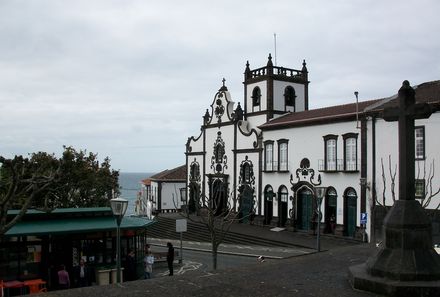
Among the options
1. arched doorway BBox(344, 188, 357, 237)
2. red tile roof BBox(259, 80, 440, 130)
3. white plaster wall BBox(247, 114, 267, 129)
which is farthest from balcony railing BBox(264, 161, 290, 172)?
arched doorway BBox(344, 188, 357, 237)

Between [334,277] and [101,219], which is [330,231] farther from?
[334,277]

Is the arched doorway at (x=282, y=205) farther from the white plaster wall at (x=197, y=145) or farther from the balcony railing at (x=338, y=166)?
the white plaster wall at (x=197, y=145)

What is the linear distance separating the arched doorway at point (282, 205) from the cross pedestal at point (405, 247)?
2579cm

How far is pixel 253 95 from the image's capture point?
3966cm

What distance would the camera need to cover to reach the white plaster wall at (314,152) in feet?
97.2

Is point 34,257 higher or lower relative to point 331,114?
lower

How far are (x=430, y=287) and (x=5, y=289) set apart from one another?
1243cm

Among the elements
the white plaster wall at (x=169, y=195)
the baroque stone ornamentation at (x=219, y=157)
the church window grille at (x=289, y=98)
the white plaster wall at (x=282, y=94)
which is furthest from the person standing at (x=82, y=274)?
the white plaster wall at (x=169, y=195)

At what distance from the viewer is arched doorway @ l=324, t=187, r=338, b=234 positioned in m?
30.8

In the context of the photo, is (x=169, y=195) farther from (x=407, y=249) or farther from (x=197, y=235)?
(x=407, y=249)

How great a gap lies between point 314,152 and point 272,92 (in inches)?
307

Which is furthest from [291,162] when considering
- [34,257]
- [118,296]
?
[118,296]

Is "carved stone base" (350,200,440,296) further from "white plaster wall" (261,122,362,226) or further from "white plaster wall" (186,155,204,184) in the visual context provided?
"white plaster wall" (186,155,204,184)

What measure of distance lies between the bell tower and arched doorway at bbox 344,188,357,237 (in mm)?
10234
